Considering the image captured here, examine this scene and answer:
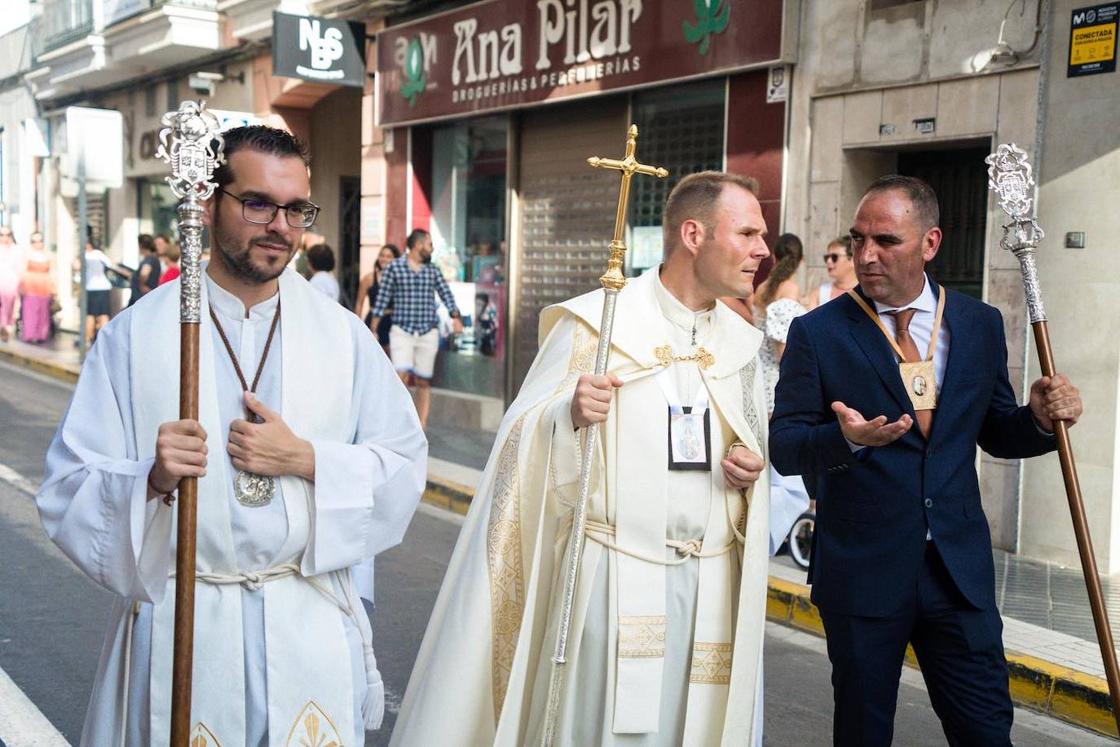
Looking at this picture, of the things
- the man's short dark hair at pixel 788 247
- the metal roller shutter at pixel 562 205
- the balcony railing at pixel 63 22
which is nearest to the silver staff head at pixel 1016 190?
the man's short dark hair at pixel 788 247

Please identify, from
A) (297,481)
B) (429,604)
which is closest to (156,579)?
(297,481)

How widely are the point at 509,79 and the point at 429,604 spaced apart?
783cm

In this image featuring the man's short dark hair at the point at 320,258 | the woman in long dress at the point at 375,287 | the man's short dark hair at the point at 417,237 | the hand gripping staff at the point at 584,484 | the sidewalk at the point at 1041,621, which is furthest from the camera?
the woman in long dress at the point at 375,287

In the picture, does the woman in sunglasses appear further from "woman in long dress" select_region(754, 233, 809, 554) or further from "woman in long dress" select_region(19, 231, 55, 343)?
"woman in long dress" select_region(19, 231, 55, 343)

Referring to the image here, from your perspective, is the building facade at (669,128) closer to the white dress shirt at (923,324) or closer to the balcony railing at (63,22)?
the balcony railing at (63,22)

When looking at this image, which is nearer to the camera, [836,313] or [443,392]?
[836,313]

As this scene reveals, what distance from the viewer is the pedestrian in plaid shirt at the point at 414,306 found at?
11.9 meters

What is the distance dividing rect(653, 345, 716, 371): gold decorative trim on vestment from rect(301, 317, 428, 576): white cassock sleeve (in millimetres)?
768

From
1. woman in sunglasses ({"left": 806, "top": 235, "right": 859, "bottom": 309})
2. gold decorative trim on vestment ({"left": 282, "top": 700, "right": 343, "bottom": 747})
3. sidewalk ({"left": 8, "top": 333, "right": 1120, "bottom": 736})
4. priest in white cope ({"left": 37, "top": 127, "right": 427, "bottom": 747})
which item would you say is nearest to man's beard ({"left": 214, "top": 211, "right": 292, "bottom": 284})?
priest in white cope ({"left": 37, "top": 127, "right": 427, "bottom": 747})

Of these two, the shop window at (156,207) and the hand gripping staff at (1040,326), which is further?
the shop window at (156,207)

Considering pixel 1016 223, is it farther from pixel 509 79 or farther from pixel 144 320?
pixel 509 79

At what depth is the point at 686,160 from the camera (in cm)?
1131

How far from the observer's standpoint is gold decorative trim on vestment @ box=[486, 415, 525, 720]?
3.47 metres

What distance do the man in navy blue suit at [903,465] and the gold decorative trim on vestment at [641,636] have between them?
0.53 m
